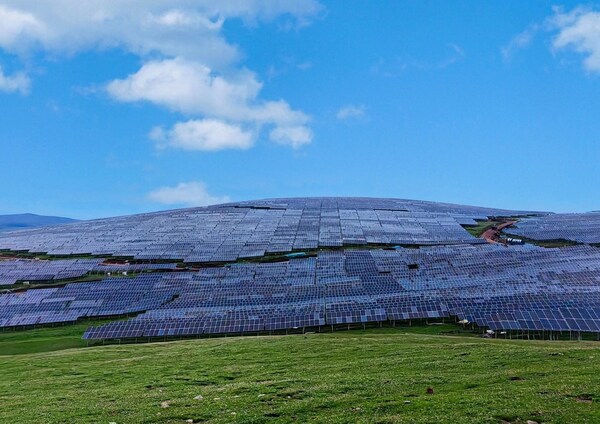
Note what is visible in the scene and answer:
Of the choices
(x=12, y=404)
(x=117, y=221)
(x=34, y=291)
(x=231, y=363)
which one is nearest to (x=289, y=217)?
(x=117, y=221)

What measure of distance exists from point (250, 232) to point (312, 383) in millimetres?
78428

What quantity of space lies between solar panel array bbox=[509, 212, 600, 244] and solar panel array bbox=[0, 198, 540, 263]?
1102 centimetres

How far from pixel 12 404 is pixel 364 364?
16525mm

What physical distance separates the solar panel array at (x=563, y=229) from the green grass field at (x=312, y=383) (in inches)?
2230

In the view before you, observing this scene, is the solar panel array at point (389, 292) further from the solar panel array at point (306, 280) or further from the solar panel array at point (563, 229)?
the solar panel array at point (563, 229)

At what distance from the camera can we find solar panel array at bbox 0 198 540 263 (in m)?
86.0

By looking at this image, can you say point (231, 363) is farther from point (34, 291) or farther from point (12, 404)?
point (34, 291)

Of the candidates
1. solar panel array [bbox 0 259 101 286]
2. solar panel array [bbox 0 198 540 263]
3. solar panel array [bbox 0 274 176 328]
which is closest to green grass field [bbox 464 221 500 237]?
solar panel array [bbox 0 198 540 263]

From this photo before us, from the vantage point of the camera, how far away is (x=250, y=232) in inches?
3912

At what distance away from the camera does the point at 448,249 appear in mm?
76375

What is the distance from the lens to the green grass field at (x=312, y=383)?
16.7 meters

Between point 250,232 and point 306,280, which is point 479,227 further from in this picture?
point 306,280

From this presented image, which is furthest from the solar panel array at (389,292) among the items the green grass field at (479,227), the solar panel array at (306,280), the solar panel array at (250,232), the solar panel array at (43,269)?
the green grass field at (479,227)

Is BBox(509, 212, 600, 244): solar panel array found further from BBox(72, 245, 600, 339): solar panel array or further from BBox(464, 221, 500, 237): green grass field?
BBox(72, 245, 600, 339): solar panel array
